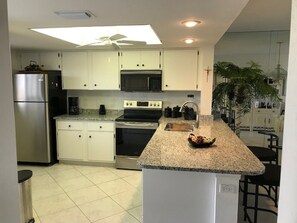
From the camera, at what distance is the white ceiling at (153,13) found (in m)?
1.82

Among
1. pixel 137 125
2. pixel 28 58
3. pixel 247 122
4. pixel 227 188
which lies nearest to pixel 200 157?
pixel 227 188

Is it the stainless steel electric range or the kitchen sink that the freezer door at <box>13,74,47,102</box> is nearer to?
the stainless steel electric range

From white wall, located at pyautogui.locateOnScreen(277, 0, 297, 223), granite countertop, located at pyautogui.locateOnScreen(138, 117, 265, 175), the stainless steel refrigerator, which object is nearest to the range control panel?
the stainless steel refrigerator

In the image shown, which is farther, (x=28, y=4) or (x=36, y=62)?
(x=36, y=62)

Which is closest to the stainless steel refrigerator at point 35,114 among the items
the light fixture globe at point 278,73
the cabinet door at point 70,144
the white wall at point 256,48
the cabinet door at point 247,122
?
the cabinet door at point 70,144

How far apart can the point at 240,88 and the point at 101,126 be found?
2478 mm

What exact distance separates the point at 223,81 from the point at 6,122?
372 cm

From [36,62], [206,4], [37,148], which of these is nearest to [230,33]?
[206,4]

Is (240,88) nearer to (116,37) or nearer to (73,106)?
(116,37)

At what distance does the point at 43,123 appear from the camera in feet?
14.0

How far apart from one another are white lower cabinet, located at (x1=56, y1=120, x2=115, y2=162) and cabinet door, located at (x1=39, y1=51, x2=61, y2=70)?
1097 mm

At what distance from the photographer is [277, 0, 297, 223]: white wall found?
727 millimetres

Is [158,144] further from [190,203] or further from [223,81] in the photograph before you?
[223,81]

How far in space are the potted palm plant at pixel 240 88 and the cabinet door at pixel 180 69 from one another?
0.40 metres
